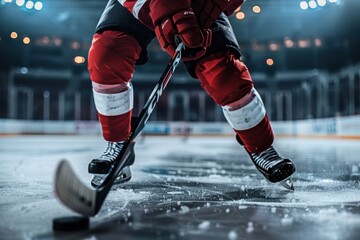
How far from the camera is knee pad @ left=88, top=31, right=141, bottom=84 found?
1.66m

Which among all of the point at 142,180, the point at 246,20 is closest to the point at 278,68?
the point at 246,20

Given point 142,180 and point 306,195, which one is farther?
point 142,180

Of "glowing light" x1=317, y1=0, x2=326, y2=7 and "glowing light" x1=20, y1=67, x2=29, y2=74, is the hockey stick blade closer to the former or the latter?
"glowing light" x1=317, y1=0, x2=326, y2=7

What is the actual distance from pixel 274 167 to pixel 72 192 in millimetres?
822

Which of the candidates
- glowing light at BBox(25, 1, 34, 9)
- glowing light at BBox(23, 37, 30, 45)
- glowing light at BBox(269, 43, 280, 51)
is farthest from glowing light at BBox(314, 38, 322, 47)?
glowing light at BBox(23, 37, 30, 45)

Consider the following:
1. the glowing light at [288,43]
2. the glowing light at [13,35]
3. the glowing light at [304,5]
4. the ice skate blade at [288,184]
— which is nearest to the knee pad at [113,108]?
the ice skate blade at [288,184]

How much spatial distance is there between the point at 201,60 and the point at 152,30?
247mm

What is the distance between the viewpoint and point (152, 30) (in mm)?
1725

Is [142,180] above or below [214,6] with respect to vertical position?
below

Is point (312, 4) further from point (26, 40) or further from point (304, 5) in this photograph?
point (26, 40)

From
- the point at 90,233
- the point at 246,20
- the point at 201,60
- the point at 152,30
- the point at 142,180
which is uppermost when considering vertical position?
the point at 246,20

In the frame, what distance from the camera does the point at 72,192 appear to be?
98 centimetres

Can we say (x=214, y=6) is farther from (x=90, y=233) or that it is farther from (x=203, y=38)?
(x=90, y=233)

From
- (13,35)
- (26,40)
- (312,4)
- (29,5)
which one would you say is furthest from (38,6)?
(26,40)
